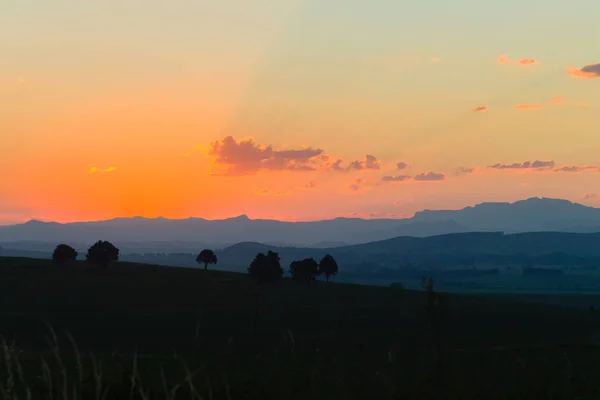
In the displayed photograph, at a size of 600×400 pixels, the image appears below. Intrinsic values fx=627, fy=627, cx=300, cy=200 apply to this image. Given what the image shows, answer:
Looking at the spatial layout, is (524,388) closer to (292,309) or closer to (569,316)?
(292,309)

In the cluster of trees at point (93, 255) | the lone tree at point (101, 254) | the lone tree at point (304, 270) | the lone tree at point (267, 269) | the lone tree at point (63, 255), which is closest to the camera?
the lone tree at point (267, 269)

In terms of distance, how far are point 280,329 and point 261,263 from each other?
1574 inches

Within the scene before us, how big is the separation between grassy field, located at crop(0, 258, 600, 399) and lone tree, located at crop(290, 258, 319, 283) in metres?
3.09

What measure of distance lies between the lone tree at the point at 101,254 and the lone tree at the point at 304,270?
32.9 m

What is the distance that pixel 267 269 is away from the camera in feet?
359

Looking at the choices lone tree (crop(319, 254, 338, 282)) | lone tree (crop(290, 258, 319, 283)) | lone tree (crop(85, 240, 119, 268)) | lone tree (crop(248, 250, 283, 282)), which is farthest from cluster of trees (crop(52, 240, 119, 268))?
lone tree (crop(319, 254, 338, 282))

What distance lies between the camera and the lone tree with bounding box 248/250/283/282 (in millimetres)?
109750

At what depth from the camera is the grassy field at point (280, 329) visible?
944 centimetres

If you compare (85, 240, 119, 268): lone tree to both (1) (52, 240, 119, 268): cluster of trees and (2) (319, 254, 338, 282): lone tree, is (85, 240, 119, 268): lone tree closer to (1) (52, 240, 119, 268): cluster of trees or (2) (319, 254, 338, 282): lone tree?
(1) (52, 240, 119, 268): cluster of trees

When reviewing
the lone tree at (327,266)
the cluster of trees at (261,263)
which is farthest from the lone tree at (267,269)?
the lone tree at (327,266)

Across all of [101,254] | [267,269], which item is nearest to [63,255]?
[101,254]

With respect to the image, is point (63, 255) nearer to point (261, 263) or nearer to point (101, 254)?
point (101, 254)

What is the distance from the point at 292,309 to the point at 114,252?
4430 centimetres

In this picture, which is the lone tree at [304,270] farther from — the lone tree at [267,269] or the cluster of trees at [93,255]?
the cluster of trees at [93,255]
